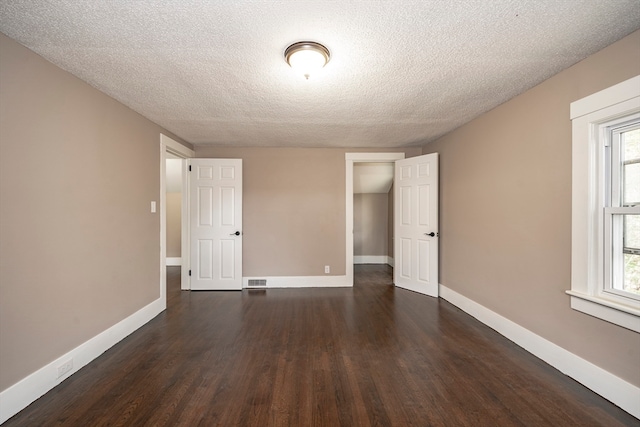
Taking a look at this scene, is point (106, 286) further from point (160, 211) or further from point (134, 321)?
point (160, 211)

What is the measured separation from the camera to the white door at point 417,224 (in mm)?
3869

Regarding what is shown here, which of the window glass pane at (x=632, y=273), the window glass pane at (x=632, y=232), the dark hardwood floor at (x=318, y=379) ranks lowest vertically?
the dark hardwood floor at (x=318, y=379)

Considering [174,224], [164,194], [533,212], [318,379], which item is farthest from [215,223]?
[533,212]

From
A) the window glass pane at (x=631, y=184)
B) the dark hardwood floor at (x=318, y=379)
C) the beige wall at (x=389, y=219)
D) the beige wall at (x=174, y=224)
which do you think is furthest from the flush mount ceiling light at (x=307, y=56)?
the beige wall at (x=174, y=224)

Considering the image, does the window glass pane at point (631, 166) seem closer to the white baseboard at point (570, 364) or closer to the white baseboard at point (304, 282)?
the white baseboard at point (570, 364)

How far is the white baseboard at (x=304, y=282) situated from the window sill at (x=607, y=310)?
2.89m

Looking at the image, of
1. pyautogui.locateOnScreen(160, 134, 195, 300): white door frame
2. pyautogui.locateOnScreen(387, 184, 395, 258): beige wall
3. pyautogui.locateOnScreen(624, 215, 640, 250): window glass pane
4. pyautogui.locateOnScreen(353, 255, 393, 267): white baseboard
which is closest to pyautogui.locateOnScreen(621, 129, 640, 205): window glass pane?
pyautogui.locateOnScreen(624, 215, 640, 250): window glass pane

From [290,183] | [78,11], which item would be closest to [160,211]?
[290,183]

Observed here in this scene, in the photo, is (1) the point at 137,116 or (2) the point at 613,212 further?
(1) the point at 137,116

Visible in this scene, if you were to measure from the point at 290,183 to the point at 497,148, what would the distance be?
2.83 m

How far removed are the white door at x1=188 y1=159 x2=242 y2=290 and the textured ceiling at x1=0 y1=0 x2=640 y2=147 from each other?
53.3 inches

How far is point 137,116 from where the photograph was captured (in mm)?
2896

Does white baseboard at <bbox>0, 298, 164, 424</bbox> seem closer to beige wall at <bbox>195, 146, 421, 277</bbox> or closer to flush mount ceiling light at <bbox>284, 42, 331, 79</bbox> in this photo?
beige wall at <bbox>195, 146, 421, 277</bbox>

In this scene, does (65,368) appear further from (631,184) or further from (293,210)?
(631,184)
